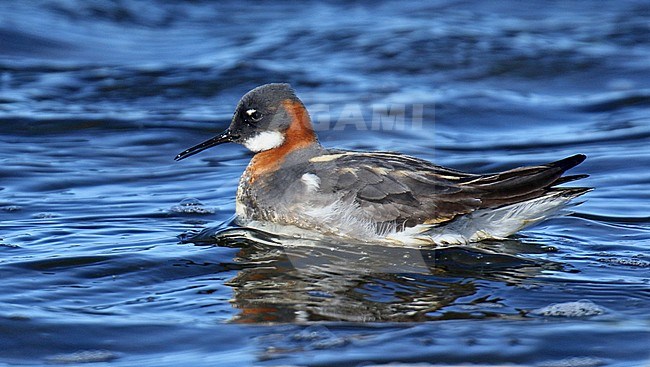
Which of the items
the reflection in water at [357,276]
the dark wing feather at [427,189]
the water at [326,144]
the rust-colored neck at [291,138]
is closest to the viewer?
the water at [326,144]

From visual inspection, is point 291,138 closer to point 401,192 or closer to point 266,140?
point 266,140

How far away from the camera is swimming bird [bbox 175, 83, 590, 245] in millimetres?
7809

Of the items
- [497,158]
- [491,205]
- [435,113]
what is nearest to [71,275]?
[491,205]

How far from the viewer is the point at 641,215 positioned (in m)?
8.79

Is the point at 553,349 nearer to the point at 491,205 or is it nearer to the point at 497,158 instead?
the point at 491,205

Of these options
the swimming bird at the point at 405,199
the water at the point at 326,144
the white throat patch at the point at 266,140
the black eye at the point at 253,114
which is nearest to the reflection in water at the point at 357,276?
the water at the point at 326,144

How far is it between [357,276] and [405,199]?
795 millimetres

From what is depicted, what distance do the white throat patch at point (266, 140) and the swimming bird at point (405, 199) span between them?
0.39 m

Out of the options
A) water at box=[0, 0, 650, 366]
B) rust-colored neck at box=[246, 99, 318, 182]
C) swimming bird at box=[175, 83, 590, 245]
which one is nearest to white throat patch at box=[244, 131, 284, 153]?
rust-colored neck at box=[246, 99, 318, 182]

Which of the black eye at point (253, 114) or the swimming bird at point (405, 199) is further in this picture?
the black eye at point (253, 114)

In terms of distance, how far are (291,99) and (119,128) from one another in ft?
13.5

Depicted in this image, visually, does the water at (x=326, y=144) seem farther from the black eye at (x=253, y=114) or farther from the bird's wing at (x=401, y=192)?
the black eye at (x=253, y=114)

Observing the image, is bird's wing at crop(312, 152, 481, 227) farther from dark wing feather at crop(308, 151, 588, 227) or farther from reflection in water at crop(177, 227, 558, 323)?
reflection in water at crop(177, 227, 558, 323)

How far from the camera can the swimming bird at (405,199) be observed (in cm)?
781
